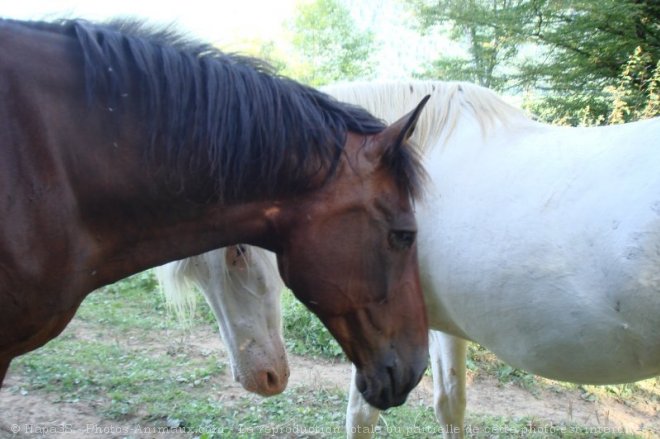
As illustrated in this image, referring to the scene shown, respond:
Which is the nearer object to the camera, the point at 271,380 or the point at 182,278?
the point at 271,380

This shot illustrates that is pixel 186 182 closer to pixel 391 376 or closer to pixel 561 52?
pixel 391 376

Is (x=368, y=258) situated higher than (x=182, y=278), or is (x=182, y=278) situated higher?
(x=368, y=258)

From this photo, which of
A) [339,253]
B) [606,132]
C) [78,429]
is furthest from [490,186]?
[78,429]

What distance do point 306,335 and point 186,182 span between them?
161 inches

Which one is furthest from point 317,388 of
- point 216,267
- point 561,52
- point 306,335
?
point 561,52

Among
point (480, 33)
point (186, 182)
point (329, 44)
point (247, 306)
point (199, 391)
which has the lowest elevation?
point (329, 44)

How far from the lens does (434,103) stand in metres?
2.40

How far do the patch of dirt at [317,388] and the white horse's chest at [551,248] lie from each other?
2.16 meters

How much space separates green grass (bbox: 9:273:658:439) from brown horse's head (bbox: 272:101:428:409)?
1957mm

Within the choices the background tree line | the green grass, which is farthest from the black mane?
the background tree line

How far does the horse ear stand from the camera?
2404mm

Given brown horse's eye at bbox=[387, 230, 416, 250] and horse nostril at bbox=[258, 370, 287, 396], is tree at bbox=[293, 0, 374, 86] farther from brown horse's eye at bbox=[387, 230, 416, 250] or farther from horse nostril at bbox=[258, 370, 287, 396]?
brown horse's eye at bbox=[387, 230, 416, 250]

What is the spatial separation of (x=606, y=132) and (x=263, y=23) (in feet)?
48.7

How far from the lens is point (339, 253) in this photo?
1.45 metres
